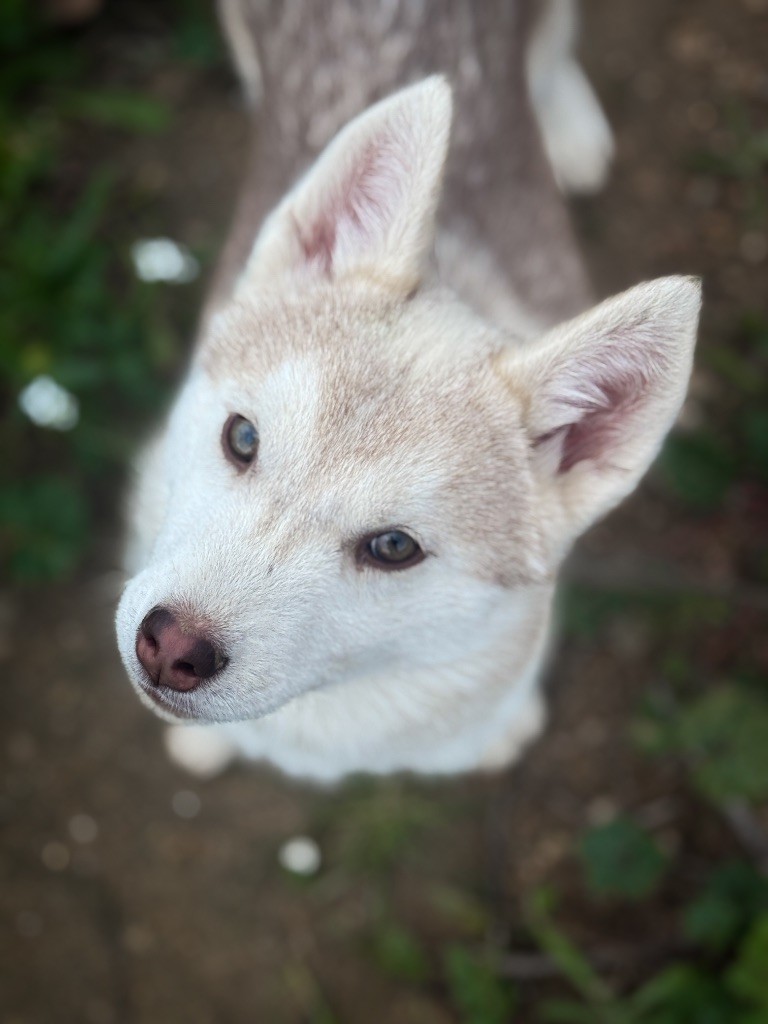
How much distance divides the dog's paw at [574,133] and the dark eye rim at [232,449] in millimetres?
2414

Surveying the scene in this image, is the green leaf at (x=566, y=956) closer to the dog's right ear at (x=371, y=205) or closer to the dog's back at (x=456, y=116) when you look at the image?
the dog's back at (x=456, y=116)

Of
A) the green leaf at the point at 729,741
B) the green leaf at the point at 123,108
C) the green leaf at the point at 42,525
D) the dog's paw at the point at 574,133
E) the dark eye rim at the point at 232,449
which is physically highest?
the green leaf at the point at 123,108

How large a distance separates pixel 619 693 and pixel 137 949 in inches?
74.8

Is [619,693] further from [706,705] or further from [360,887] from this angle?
[360,887]

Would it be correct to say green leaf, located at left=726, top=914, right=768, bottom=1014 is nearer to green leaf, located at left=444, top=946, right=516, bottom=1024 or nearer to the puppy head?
green leaf, located at left=444, top=946, right=516, bottom=1024

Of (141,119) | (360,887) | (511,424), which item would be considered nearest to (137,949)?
(360,887)

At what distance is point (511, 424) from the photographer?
1.94 meters

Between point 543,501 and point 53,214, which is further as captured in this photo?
point 53,214

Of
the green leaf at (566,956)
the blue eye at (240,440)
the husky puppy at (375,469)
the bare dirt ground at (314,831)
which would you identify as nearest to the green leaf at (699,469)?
the bare dirt ground at (314,831)

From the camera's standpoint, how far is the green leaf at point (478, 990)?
3.09 m

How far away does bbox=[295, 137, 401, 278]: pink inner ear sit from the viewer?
1.95 m

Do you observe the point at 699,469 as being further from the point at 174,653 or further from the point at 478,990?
the point at 174,653

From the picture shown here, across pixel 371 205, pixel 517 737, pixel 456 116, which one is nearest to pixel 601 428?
pixel 371 205

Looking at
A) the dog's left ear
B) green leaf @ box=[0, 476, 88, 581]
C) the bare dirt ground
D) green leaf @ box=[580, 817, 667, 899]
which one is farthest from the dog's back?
green leaf @ box=[580, 817, 667, 899]
